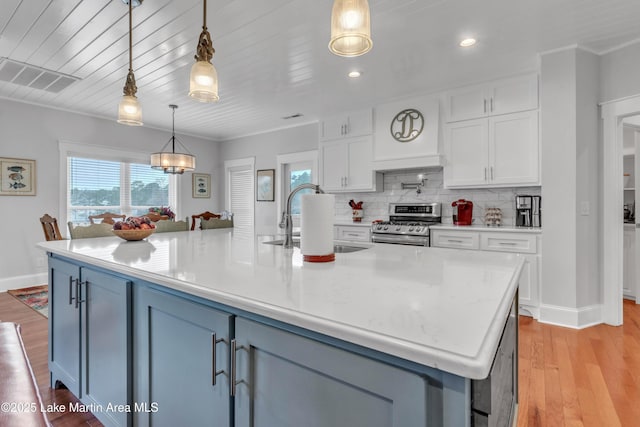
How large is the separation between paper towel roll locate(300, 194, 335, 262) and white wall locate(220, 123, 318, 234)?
163 inches

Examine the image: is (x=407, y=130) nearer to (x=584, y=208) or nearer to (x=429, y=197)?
(x=429, y=197)

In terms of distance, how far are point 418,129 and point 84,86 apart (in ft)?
12.7

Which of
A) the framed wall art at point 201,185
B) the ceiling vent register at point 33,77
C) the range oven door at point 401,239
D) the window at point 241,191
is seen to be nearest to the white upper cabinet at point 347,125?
the range oven door at point 401,239

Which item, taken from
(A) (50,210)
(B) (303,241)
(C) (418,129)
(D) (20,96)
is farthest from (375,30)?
(A) (50,210)

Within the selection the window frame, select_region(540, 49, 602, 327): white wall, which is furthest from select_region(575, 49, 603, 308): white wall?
the window frame

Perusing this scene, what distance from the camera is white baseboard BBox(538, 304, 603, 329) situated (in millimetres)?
2994

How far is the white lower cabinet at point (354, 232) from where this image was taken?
439cm

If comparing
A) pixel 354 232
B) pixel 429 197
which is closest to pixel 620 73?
pixel 429 197

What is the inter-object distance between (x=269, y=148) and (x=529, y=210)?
4091 mm

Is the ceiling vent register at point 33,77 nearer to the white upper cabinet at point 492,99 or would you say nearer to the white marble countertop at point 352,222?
the white marble countertop at point 352,222

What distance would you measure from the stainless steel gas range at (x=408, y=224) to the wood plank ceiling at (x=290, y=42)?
1380 millimetres

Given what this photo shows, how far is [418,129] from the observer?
13.4 ft

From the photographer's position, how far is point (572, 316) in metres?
3.00

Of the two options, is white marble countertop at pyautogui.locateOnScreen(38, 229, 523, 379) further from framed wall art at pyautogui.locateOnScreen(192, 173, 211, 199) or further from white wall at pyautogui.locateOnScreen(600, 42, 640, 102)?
framed wall art at pyautogui.locateOnScreen(192, 173, 211, 199)
